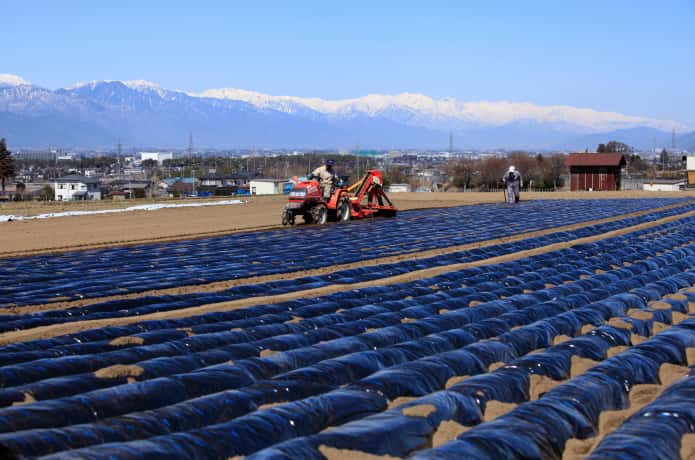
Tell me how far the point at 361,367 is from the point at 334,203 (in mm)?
13631

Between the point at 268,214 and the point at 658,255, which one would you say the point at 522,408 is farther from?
the point at 268,214

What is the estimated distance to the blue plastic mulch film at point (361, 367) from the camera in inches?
170

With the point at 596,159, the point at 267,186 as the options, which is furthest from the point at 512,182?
the point at 267,186

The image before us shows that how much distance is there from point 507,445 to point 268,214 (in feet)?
74.6

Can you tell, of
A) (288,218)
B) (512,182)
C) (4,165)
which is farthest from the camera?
(4,165)

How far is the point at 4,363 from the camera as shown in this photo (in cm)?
610

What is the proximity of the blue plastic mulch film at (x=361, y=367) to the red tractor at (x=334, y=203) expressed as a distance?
7.77 metres

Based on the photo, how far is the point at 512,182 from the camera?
28031mm

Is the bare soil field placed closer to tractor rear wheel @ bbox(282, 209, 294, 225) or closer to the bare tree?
tractor rear wheel @ bbox(282, 209, 294, 225)

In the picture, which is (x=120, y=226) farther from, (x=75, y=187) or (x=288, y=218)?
A: (x=75, y=187)

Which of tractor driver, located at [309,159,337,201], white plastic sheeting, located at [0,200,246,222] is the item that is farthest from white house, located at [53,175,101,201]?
tractor driver, located at [309,159,337,201]

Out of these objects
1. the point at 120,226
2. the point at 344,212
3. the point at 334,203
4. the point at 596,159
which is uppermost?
the point at 596,159

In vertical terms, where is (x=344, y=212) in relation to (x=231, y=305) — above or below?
above

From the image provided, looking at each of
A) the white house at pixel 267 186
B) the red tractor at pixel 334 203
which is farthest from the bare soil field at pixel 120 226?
the white house at pixel 267 186
